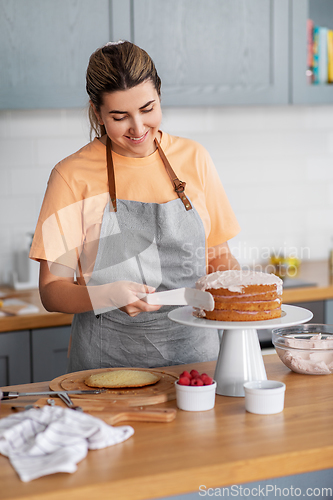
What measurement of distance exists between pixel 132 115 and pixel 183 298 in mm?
493

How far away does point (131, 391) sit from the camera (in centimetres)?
122

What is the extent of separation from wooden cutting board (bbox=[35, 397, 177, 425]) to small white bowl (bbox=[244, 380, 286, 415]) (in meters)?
0.15

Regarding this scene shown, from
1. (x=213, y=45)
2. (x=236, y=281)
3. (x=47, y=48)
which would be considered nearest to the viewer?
(x=236, y=281)

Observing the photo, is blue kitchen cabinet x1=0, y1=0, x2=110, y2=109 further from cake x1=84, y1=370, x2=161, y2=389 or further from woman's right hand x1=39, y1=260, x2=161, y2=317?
cake x1=84, y1=370, x2=161, y2=389

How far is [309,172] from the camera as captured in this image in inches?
124

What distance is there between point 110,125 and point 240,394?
2.41 feet

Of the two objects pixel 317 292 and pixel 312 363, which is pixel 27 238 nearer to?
pixel 317 292

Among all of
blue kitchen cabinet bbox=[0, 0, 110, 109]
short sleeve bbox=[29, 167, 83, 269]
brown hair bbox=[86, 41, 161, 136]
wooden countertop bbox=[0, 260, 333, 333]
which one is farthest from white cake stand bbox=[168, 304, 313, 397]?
blue kitchen cabinet bbox=[0, 0, 110, 109]

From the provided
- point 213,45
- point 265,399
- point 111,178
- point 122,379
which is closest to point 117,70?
point 111,178

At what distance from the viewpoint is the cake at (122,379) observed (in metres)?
1.23

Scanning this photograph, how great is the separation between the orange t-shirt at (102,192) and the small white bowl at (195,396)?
53 cm

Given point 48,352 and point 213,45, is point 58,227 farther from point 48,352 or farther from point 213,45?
point 213,45

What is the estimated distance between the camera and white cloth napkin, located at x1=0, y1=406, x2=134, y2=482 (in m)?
0.89

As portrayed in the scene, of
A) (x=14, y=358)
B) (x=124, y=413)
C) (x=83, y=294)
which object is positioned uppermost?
(x=83, y=294)
